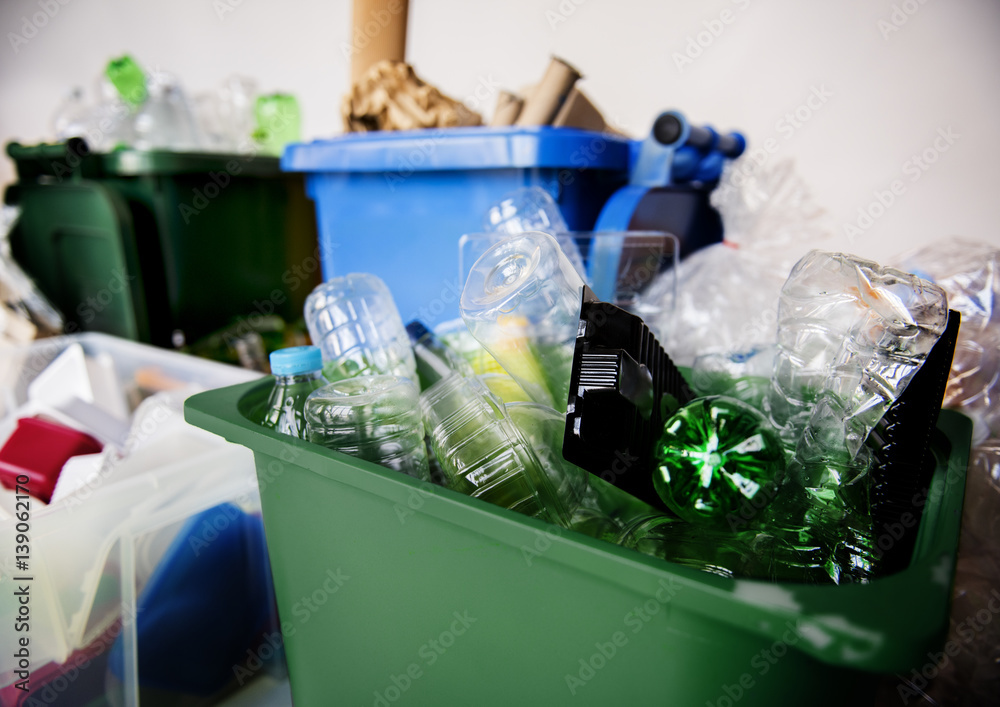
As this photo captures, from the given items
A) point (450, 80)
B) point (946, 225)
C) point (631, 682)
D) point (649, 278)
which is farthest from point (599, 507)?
point (450, 80)

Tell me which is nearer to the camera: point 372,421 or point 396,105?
point 372,421

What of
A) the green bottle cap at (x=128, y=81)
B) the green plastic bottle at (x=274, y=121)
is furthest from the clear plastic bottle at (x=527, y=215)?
the green bottle cap at (x=128, y=81)

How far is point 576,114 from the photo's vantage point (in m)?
1.05

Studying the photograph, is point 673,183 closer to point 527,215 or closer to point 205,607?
point 527,215

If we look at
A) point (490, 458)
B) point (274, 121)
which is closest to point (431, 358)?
point (490, 458)

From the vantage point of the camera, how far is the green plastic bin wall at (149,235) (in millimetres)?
1425

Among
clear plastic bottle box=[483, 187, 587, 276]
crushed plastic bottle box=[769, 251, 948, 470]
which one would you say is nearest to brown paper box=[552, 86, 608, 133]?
clear plastic bottle box=[483, 187, 587, 276]

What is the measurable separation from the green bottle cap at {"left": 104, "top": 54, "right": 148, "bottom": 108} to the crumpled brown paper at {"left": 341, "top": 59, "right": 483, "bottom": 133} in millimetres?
1006

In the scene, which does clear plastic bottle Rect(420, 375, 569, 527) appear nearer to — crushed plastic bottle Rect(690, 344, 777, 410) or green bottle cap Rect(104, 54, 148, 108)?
crushed plastic bottle Rect(690, 344, 777, 410)

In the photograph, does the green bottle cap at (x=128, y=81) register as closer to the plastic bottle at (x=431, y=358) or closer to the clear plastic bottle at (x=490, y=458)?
the plastic bottle at (x=431, y=358)

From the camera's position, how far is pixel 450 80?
1.84 m

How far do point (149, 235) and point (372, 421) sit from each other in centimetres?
122

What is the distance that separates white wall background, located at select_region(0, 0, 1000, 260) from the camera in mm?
1291

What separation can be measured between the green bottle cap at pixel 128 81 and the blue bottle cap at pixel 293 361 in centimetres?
155
